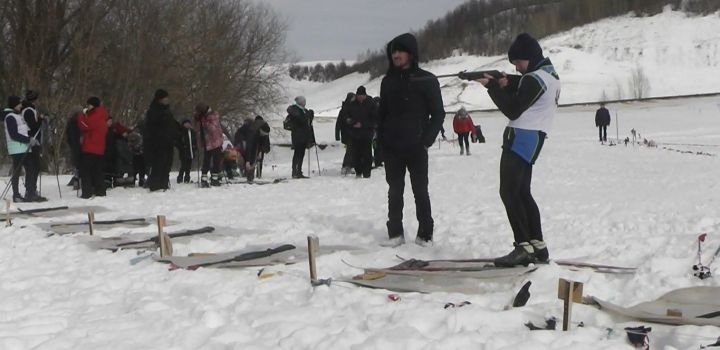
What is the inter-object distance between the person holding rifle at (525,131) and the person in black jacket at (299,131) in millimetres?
10097

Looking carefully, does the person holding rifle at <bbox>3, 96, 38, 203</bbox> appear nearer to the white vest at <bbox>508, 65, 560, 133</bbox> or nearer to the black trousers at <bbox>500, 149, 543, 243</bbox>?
the black trousers at <bbox>500, 149, 543, 243</bbox>

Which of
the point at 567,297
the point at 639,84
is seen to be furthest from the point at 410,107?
the point at 639,84

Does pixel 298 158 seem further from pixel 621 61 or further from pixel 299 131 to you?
pixel 621 61

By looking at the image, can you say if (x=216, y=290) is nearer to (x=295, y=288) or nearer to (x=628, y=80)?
(x=295, y=288)

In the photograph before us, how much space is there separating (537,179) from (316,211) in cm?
590

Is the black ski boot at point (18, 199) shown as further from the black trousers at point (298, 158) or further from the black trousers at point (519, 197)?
the black trousers at point (519, 197)

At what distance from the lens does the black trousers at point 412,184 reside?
256 inches

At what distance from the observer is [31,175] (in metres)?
11.6

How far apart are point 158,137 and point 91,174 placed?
50.3 inches

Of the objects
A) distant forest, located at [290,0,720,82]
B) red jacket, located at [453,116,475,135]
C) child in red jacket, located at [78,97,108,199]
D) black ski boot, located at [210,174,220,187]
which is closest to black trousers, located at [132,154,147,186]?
black ski boot, located at [210,174,220,187]

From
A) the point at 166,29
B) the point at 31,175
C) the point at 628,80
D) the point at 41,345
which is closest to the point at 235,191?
the point at 31,175

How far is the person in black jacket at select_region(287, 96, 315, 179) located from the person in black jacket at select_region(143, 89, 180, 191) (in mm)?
2966

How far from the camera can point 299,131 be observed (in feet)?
49.3

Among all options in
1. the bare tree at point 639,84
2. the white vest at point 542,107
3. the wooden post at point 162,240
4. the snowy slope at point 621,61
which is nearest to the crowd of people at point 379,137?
the white vest at point 542,107
